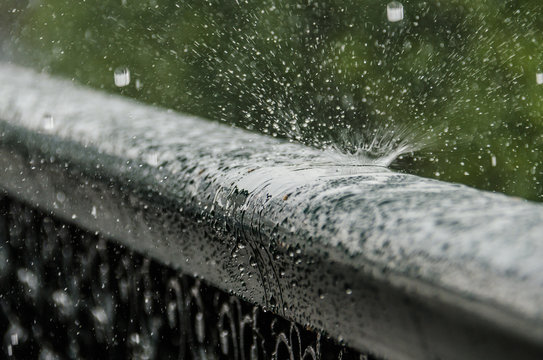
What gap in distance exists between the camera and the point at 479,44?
15.1 feet

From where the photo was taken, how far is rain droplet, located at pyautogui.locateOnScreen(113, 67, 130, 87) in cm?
564

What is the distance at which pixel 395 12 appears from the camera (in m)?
4.67

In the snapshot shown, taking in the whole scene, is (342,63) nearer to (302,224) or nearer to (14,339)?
(14,339)

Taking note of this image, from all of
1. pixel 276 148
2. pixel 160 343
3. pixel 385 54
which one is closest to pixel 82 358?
pixel 160 343

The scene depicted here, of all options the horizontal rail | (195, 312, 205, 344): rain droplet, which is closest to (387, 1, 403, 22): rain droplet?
the horizontal rail

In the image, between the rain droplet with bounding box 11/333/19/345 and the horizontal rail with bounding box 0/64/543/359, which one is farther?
the rain droplet with bounding box 11/333/19/345

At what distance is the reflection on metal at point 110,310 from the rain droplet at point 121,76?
375 cm

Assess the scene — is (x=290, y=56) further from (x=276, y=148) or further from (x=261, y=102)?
(x=276, y=148)

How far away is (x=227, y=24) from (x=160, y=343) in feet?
13.4

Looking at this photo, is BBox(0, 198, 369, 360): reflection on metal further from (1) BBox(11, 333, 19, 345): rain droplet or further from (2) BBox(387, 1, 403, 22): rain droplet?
(2) BBox(387, 1, 403, 22): rain droplet

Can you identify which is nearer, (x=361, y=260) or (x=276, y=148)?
(x=361, y=260)

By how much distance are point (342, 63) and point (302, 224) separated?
13.3 ft

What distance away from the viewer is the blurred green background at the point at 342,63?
450 cm

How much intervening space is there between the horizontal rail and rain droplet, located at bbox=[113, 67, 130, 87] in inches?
151
